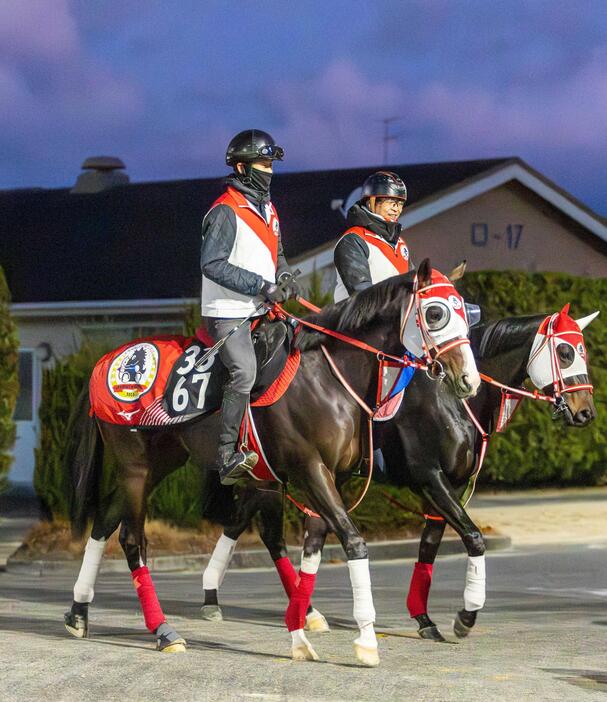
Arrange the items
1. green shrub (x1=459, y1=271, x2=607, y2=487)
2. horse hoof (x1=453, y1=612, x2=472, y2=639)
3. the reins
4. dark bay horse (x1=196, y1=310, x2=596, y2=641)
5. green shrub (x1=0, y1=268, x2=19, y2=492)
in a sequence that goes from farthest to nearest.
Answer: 1. green shrub (x1=459, y1=271, x2=607, y2=487)
2. green shrub (x1=0, y1=268, x2=19, y2=492)
3. the reins
4. dark bay horse (x1=196, y1=310, x2=596, y2=641)
5. horse hoof (x1=453, y1=612, x2=472, y2=639)

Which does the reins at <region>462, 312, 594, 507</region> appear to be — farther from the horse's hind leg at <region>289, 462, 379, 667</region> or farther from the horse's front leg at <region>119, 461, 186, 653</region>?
the horse's front leg at <region>119, 461, 186, 653</region>

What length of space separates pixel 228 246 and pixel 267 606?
370 centimetres

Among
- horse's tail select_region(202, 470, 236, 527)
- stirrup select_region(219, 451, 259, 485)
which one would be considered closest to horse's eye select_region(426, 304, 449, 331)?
stirrup select_region(219, 451, 259, 485)

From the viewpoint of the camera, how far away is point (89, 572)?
9773mm

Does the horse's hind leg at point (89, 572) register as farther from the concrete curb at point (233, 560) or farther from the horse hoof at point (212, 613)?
the concrete curb at point (233, 560)

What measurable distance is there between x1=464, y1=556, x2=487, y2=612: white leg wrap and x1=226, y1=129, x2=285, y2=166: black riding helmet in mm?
2850

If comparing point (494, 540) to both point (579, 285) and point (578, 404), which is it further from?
point (579, 285)

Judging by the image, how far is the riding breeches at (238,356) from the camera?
892 cm

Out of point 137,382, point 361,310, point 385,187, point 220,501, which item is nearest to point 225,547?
point 220,501

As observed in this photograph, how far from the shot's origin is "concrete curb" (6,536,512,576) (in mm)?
14914

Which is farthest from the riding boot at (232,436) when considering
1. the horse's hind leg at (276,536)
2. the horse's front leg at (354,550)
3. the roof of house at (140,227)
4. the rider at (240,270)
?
the roof of house at (140,227)

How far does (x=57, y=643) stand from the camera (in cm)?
919

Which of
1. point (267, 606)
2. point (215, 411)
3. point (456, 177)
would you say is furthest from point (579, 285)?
point (215, 411)

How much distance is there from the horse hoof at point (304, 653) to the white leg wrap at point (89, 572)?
65.9 inches
